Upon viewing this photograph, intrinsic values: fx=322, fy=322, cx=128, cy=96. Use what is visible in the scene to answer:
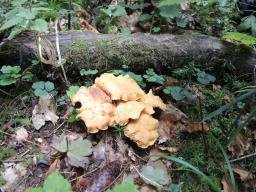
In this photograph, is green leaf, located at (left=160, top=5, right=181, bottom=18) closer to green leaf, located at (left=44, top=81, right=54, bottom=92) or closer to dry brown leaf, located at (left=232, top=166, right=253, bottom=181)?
green leaf, located at (left=44, top=81, right=54, bottom=92)

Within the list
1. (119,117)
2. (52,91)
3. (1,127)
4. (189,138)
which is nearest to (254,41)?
(189,138)

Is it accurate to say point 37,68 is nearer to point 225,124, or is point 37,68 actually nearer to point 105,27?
point 105,27

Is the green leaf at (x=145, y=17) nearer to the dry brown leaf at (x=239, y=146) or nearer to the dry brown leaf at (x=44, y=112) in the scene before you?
the dry brown leaf at (x=44, y=112)

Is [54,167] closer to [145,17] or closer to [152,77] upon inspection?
[152,77]

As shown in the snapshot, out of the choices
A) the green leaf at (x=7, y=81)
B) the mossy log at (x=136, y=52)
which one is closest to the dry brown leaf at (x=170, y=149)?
the mossy log at (x=136, y=52)

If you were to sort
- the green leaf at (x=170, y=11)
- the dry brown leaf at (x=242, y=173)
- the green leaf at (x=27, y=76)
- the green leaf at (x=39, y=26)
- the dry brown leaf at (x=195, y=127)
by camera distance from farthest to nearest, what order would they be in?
the green leaf at (x=170, y=11), the green leaf at (x=27, y=76), the green leaf at (x=39, y=26), the dry brown leaf at (x=195, y=127), the dry brown leaf at (x=242, y=173)

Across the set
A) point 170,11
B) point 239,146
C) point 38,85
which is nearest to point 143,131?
point 239,146

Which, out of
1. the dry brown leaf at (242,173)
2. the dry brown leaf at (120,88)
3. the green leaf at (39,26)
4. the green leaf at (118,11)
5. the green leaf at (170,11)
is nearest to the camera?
the dry brown leaf at (242,173)

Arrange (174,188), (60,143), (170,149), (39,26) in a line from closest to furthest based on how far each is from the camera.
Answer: (174,188) < (60,143) < (170,149) < (39,26)
